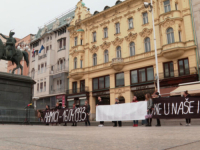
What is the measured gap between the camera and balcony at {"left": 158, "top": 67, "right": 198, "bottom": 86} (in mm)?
23969

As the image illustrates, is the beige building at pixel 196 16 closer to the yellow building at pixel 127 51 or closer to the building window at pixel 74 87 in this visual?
the yellow building at pixel 127 51

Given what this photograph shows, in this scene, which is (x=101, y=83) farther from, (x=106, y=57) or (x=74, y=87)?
(x=74, y=87)

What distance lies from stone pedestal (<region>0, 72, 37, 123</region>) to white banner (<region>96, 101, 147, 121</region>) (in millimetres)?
5161

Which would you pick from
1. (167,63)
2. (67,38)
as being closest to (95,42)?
(67,38)

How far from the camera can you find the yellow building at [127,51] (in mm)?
26094

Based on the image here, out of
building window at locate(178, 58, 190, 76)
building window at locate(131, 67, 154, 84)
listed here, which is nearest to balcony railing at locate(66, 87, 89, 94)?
building window at locate(131, 67, 154, 84)

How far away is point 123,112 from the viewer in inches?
491

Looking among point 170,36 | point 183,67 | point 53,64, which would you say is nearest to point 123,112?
point 183,67

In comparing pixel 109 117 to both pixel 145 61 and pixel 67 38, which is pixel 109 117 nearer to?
pixel 145 61

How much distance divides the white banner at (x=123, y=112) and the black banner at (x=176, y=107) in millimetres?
720

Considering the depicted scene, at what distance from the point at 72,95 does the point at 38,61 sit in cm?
1572

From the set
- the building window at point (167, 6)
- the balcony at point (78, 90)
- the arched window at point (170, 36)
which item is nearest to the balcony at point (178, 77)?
the arched window at point (170, 36)

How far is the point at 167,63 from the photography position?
89.6 feet

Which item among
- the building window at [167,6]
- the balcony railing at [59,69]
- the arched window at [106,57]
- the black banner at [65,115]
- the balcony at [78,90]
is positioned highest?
the building window at [167,6]
